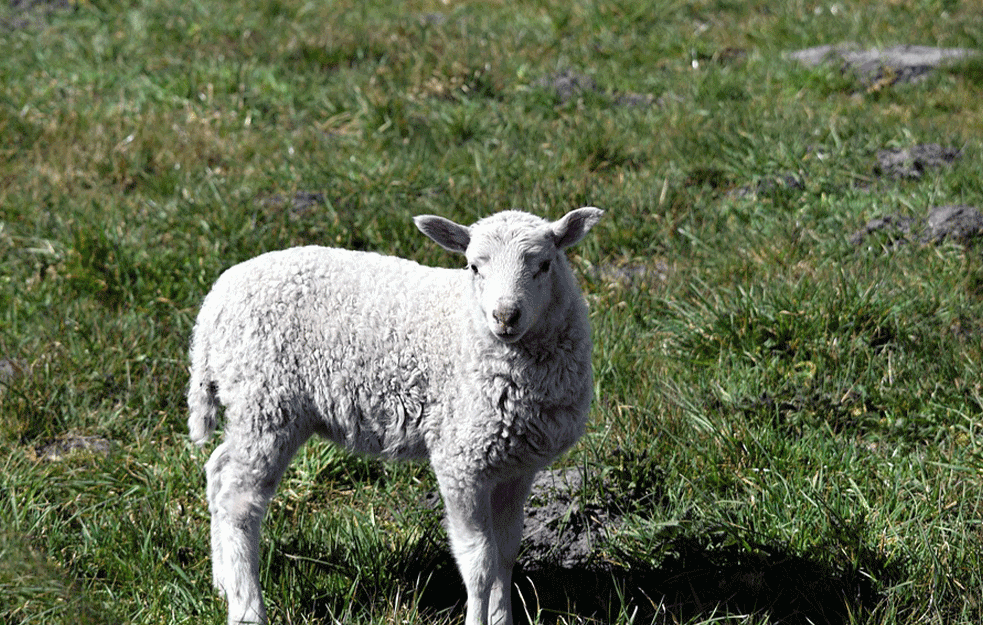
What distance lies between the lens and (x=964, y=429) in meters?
4.25

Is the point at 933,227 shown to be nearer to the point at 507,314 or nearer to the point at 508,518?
the point at 508,518

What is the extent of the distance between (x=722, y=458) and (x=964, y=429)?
40.9 inches

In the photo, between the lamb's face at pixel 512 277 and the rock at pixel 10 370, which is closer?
the lamb's face at pixel 512 277

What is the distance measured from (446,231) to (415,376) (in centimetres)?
55

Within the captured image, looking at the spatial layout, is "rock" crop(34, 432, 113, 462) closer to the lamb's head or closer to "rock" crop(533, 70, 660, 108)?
the lamb's head

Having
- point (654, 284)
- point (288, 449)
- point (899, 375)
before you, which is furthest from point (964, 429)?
point (288, 449)

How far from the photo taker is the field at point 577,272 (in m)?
3.84

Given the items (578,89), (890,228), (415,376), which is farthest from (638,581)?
(578,89)

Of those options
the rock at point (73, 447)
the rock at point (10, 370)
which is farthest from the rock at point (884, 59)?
the rock at point (10, 370)

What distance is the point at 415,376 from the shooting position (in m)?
3.68

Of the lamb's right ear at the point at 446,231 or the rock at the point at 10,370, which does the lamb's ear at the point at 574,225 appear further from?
the rock at the point at 10,370

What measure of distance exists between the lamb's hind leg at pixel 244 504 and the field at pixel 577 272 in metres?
0.12

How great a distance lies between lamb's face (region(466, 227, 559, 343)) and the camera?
3.28m

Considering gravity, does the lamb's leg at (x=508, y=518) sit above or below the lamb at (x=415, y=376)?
below
